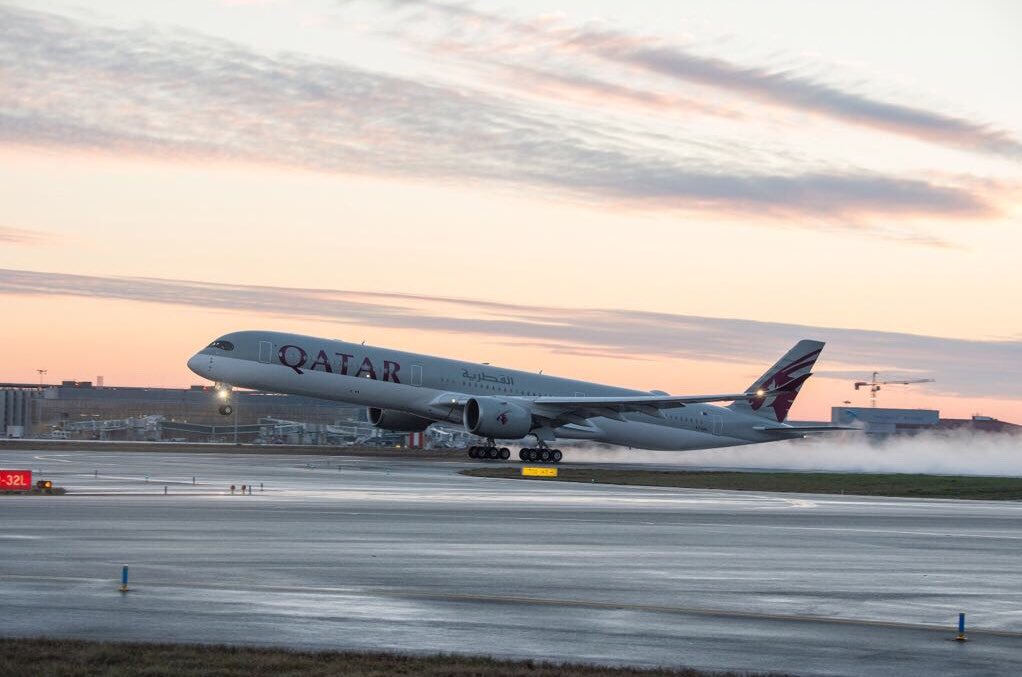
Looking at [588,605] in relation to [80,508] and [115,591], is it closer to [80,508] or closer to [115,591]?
[115,591]

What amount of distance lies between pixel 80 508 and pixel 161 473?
20.4 m

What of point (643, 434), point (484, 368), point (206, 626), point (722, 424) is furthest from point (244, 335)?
point (206, 626)

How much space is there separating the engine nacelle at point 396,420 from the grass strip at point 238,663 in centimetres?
6095

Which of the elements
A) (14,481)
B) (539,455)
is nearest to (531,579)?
(14,481)

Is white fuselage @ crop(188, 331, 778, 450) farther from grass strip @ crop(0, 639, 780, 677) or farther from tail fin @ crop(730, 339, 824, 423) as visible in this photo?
grass strip @ crop(0, 639, 780, 677)

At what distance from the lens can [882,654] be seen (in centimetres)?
1392

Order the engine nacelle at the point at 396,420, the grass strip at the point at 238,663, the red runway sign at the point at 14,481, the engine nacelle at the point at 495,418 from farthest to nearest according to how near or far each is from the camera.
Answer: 1. the engine nacelle at the point at 396,420
2. the engine nacelle at the point at 495,418
3. the red runway sign at the point at 14,481
4. the grass strip at the point at 238,663

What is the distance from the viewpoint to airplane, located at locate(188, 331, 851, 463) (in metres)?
66.4

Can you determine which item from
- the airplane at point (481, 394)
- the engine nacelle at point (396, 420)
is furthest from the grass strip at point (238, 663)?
the engine nacelle at point (396, 420)

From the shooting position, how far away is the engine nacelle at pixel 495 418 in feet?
223

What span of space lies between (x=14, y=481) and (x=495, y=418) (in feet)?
108

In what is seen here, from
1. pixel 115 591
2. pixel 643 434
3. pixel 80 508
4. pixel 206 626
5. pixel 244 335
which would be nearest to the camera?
pixel 206 626

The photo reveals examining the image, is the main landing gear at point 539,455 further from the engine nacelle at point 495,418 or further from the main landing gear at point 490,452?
the engine nacelle at point 495,418

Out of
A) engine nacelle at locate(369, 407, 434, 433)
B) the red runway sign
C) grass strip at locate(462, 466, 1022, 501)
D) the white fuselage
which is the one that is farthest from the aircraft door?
the red runway sign
